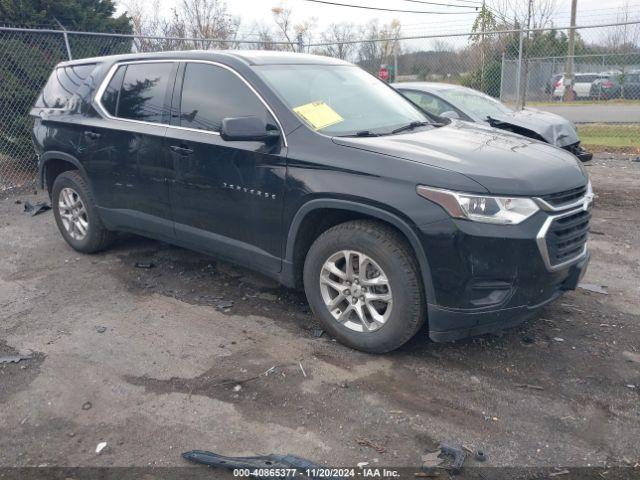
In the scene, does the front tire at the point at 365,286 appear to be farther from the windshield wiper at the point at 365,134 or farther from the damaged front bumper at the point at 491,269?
the windshield wiper at the point at 365,134

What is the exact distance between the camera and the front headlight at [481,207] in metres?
3.14

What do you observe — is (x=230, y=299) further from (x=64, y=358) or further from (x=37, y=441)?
(x=37, y=441)

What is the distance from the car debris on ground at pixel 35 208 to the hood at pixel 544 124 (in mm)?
6355

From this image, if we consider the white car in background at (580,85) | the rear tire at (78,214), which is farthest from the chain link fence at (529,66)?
the rear tire at (78,214)

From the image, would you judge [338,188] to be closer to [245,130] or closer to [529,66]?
[245,130]

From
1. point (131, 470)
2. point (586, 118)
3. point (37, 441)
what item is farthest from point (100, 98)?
point (586, 118)


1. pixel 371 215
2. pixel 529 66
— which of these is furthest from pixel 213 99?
pixel 529 66

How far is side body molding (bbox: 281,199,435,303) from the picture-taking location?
10.7 ft

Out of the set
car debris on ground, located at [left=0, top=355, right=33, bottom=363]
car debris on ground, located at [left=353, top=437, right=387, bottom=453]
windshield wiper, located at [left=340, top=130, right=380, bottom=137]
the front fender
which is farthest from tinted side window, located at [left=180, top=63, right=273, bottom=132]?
car debris on ground, located at [left=353, top=437, right=387, bottom=453]

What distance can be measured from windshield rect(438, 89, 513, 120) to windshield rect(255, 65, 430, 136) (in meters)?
3.68

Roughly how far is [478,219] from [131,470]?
2.21m

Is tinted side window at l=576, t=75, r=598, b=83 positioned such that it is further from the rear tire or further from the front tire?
the front tire

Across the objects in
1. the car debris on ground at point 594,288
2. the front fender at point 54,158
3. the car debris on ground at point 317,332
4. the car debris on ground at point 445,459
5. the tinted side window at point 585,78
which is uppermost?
the tinted side window at point 585,78

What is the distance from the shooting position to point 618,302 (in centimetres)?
449
